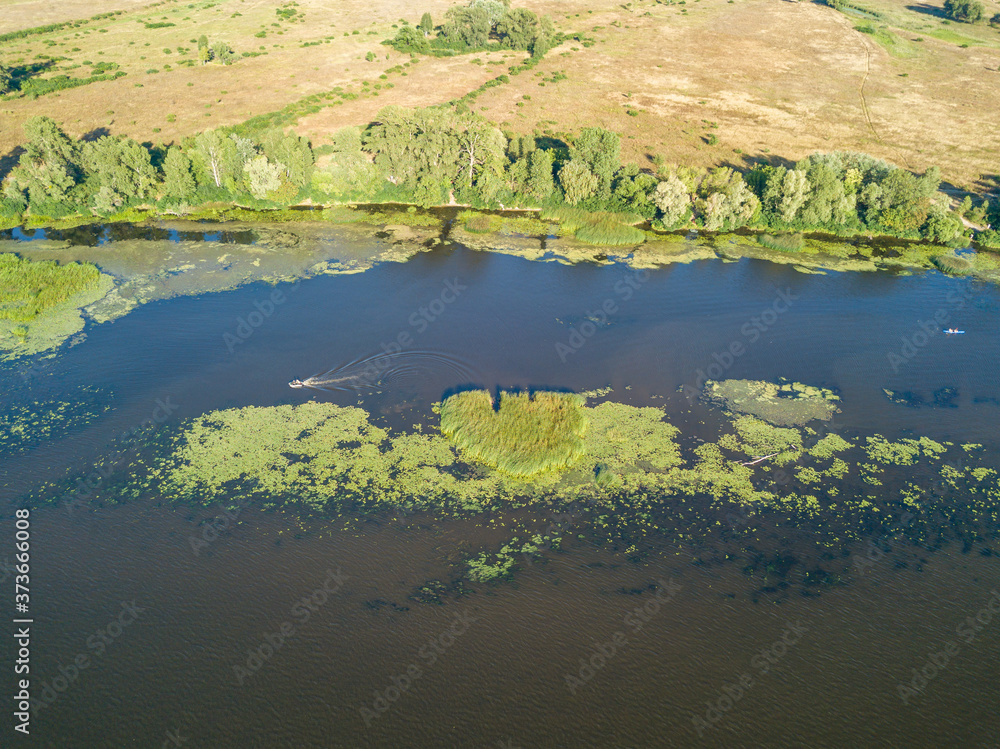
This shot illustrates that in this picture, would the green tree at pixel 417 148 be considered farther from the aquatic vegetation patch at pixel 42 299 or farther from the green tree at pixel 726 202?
the aquatic vegetation patch at pixel 42 299

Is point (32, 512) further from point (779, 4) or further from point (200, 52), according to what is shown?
point (779, 4)

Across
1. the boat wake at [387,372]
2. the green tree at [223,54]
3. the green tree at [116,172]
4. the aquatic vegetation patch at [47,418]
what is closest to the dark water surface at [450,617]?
the boat wake at [387,372]

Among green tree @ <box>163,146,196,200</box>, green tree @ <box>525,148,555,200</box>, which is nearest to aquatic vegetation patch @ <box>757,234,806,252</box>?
green tree @ <box>525,148,555,200</box>

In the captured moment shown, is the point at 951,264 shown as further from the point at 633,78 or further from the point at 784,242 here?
the point at 633,78

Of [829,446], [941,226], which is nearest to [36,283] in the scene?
[829,446]

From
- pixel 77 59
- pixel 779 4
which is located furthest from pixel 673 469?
pixel 779 4

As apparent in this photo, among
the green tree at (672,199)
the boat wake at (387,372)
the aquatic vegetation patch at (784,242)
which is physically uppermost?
the green tree at (672,199)

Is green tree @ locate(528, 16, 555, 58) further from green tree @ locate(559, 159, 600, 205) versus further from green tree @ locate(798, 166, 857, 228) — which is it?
green tree @ locate(798, 166, 857, 228)
